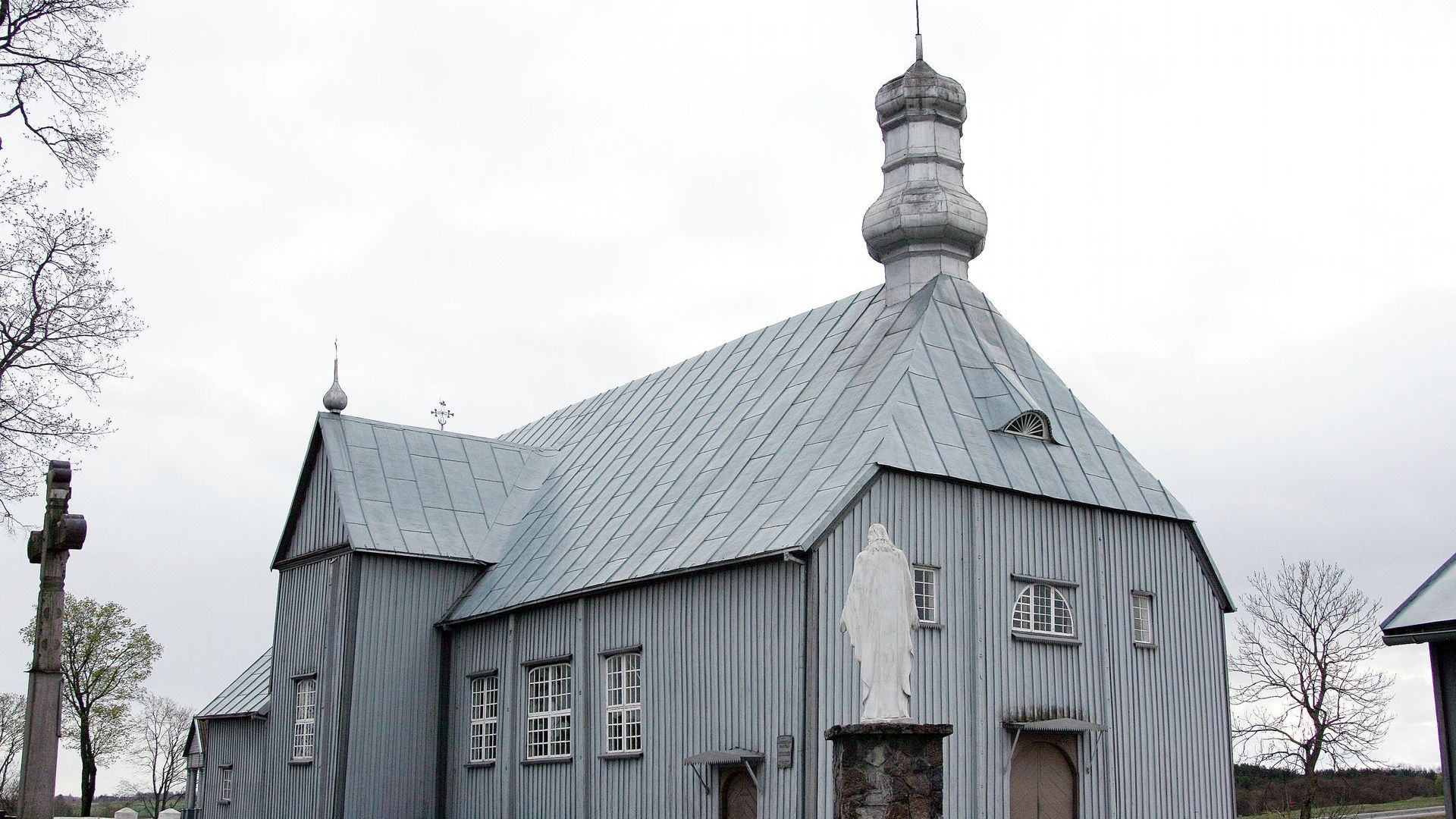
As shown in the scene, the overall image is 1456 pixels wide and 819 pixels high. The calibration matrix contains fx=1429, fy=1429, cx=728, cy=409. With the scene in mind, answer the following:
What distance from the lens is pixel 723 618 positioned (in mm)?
18000

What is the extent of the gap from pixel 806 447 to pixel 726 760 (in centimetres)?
435

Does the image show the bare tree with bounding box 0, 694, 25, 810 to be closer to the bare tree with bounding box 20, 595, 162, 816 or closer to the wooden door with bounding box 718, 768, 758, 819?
the bare tree with bounding box 20, 595, 162, 816

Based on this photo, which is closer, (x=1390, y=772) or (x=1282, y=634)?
(x=1282, y=634)

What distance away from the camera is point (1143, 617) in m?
19.5

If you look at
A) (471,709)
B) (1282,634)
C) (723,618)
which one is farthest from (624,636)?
(1282,634)

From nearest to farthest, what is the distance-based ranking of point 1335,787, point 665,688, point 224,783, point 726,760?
point 726,760 < point 665,688 < point 224,783 < point 1335,787

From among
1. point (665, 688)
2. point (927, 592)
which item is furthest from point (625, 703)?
point (927, 592)

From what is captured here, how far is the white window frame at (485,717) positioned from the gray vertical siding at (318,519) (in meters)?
3.34

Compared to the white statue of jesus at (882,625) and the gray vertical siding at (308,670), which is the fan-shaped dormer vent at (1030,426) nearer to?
the white statue of jesus at (882,625)

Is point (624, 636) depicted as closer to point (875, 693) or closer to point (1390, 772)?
point (875, 693)

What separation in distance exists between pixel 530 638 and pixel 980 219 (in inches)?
382

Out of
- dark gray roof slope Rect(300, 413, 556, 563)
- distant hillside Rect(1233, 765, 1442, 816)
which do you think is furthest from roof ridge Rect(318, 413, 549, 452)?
distant hillside Rect(1233, 765, 1442, 816)

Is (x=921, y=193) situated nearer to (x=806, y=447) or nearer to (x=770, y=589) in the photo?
(x=806, y=447)

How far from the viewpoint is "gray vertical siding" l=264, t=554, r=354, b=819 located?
2288cm
